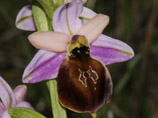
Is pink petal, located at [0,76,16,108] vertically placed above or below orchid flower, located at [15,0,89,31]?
below

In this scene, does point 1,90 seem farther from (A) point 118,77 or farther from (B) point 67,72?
(A) point 118,77

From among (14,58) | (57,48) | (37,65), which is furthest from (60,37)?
(14,58)

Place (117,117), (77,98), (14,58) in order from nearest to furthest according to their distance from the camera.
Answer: (77,98)
(117,117)
(14,58)

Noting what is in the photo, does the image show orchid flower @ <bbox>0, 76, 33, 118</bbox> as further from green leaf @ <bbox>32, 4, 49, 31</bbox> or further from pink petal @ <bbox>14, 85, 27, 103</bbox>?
green leaf @ <bbox>32, 4, 49, 31</bbox>

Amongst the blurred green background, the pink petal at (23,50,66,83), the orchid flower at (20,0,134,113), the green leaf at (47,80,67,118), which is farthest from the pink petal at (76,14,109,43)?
the blurred green background

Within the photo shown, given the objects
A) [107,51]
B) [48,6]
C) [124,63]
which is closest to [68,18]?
[48,6]

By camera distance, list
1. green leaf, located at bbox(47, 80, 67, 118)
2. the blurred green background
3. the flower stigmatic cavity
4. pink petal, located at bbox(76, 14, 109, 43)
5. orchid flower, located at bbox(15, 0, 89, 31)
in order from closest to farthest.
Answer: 1. the flower stigmatic cavity
2. pink petal, located at bbox(76, 14, 109, 43)
3. green leaf, located at bbox(47, 80, 67, 118)
4. orchid flower, located at bbox(15, 0, 89, 31)
5. the blurred green background

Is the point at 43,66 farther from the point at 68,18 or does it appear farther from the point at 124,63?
the point at 124,63
